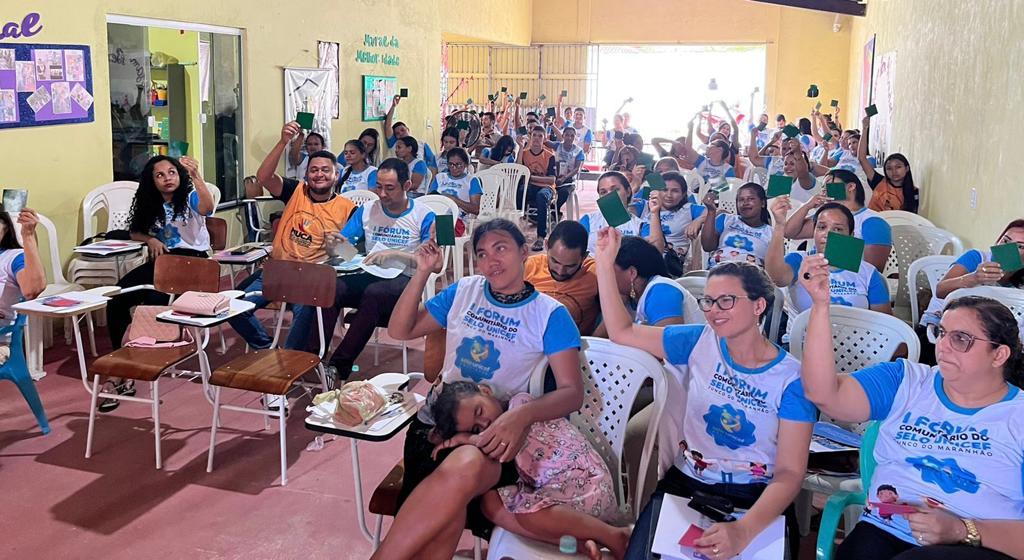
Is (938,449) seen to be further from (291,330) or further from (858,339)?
(291,330)

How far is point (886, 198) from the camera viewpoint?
6891 millimetres

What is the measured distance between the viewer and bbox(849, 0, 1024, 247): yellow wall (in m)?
4.62

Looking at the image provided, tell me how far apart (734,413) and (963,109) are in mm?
4168

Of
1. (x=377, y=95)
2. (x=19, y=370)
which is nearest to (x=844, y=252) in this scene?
(x=19, y=370)

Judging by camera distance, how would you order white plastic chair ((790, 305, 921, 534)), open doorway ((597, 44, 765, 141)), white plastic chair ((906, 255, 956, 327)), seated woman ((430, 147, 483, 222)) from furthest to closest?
open doorway ((597, 44, 765, 141)) → seated woman ((430, 147, 483, 222)) → white plastic chair ((906, 255, 956, 327)) → white plastic chair ((790, 305, 921, 534))

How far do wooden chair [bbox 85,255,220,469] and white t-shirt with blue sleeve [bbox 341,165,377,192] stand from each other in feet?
9.74

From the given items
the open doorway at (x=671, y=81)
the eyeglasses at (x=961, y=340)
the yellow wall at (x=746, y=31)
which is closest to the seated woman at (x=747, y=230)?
the eyeglasses at (x=961, y=340)

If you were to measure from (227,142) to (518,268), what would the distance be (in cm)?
570

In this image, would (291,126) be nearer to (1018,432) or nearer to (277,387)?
(277,387)

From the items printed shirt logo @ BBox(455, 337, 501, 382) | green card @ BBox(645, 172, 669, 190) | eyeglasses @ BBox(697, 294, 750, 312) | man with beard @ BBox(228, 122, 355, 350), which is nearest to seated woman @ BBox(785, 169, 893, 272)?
green card @ BBox(645, 172, 669, 190)

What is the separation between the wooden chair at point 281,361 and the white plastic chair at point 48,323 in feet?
4.16

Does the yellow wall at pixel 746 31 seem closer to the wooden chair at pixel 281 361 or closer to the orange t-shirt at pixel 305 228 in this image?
the orange t-shirt at pixel 305 228

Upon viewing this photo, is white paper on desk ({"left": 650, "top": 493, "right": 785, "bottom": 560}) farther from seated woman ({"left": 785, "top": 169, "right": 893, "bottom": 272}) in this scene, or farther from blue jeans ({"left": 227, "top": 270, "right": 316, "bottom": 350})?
blue jeans ({"left": 227, "top": 270, "right": 316, "bottom": 350})

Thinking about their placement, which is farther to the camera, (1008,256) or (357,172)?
(357,172)
